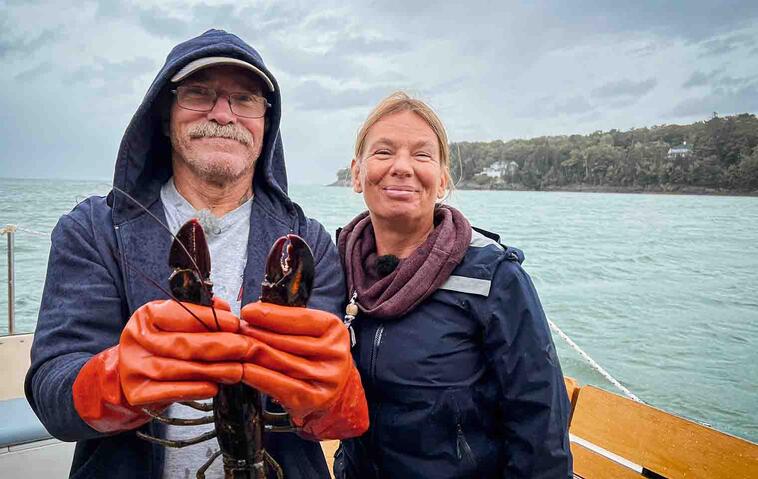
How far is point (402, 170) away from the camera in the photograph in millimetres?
1973

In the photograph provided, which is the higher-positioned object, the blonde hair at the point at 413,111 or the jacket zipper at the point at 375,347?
the blonde hair at the point at 413,111

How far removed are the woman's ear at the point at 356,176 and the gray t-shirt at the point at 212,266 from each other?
1.46 ft

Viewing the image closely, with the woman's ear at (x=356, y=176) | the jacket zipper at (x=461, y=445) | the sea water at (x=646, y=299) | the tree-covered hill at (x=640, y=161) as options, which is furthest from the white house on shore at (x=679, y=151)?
the jacket zipper at (x=461, y=445)

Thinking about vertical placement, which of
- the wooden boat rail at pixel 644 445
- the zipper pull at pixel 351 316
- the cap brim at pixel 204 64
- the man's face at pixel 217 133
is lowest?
the wooden boat rail at pixel 644 445

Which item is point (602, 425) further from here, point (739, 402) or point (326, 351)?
point (739, 402)

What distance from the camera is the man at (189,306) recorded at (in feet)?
4.43

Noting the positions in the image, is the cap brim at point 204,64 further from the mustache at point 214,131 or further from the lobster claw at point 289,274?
the lobster claw at point 289,274

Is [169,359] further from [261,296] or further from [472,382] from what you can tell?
[472,382]

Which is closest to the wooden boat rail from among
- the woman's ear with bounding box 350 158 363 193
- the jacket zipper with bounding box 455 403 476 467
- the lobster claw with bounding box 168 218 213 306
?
the jacket zipper with bounding box 455 403 476 467

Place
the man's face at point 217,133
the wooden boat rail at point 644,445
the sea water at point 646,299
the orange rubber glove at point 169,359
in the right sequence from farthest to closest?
1. the sea water at point 646,299
2. the wooden boat rail at point 644,445
3. the man's face at point 217,133
4. the orange rubber glove at point 169,359

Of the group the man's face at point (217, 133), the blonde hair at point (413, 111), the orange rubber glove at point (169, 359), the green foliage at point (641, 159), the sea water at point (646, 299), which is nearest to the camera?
the orange rubber glove at point (169, 359)

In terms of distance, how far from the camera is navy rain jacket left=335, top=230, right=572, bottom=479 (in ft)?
6.13

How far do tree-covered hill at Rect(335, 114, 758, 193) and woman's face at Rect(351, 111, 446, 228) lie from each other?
2009 cm

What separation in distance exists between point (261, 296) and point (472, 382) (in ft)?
3.05
